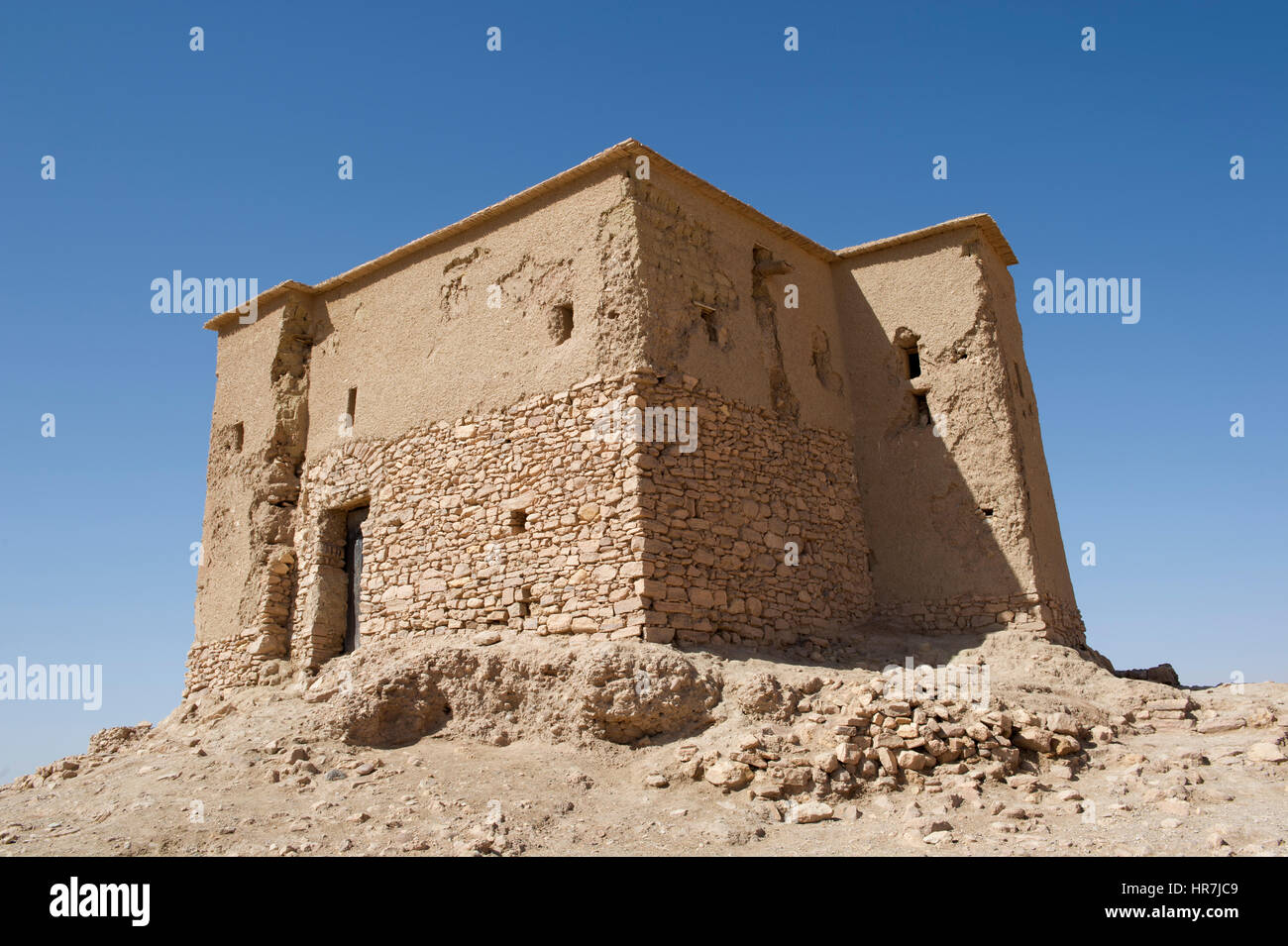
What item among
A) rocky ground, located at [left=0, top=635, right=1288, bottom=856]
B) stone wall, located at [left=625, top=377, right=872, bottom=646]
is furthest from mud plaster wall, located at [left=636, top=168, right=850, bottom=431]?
rocky ground, located at [left=0, top=635, right=1288, bottom=856]

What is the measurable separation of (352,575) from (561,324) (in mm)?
4570

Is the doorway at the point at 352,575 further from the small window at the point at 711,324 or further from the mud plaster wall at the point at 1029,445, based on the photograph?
the mud plaster wall at the point at 1029,445

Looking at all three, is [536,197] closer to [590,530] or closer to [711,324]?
[711,324]

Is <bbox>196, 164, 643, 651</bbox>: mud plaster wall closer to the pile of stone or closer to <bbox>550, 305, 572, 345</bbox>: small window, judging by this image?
<bbox>550, 305, 572, 345</bbox>: small window

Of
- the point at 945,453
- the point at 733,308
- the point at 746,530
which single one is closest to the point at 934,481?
the point at 945,453

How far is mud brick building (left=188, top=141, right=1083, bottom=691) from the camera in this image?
11.4 meters

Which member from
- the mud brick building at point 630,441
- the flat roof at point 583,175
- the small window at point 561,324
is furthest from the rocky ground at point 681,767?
the flat roof at point 583,175

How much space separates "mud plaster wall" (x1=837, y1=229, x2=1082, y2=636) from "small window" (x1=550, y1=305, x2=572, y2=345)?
4.44 metres

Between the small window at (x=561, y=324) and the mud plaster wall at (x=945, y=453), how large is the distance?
4440 millimetres

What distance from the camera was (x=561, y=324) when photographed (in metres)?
12.2

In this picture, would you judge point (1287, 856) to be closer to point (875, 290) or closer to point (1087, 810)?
point (1087, 810)

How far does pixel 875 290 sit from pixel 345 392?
746 centimetres

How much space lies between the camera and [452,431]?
1284 cm

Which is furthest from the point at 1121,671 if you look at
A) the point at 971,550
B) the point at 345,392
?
the point at 345,392
